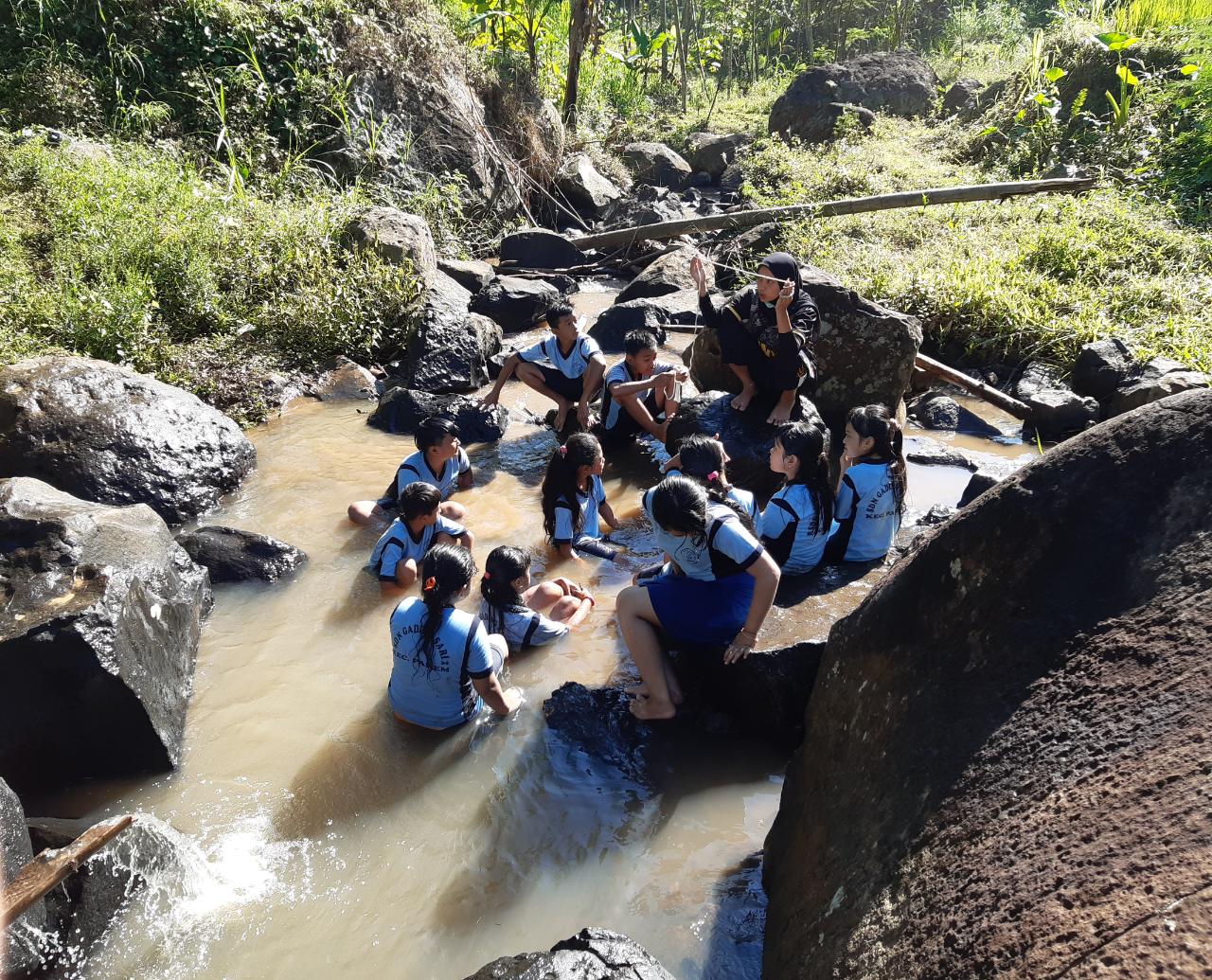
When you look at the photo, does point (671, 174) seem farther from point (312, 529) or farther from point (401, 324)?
point (312, 529)


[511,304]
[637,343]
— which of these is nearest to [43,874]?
[637,343]

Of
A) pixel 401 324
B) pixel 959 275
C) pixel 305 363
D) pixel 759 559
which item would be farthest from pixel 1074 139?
pixel 759 559

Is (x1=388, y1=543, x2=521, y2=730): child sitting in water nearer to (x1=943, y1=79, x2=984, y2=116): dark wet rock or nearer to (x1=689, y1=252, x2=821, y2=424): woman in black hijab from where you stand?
(x1=689, y1=252, x2=821, y2=424): woman in black hijab

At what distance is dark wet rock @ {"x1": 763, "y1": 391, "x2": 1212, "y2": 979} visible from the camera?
1741 mm

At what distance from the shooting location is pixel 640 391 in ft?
24.7

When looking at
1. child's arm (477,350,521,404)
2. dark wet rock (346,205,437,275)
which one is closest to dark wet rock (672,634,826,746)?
child's arm (477,350,521,404)

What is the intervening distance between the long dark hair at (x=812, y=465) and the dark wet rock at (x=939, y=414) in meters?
3.57

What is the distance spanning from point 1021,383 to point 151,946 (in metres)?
8.30

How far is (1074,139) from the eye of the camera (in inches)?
579

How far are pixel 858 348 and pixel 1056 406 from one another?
6.73ft

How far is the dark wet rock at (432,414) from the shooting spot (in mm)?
8008

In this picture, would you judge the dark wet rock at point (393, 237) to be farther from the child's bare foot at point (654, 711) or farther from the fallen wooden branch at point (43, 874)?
the fallen wooden branch at point (43, 874)

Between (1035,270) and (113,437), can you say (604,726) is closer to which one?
(113,437)

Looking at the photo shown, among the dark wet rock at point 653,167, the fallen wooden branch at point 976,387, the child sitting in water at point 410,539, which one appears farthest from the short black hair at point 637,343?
the dark wet rock at point 653,167
